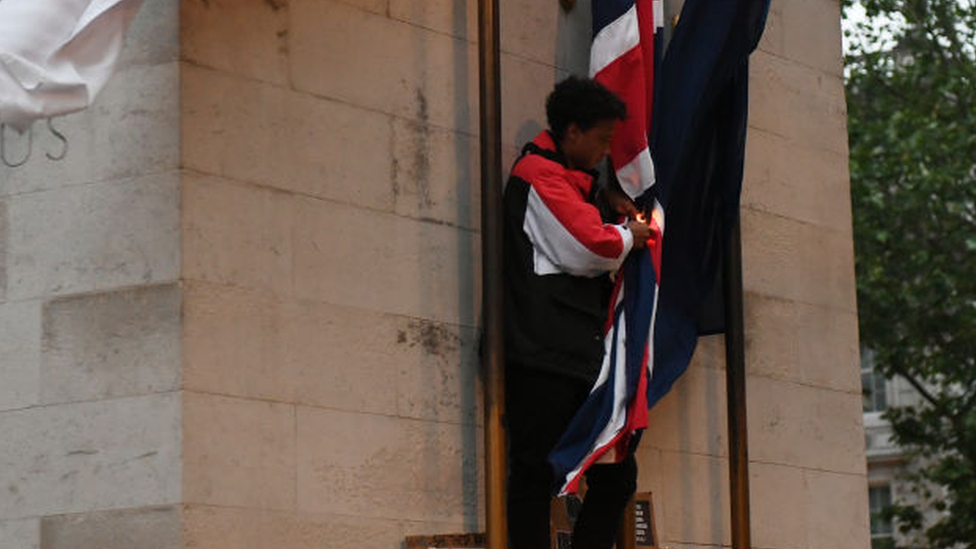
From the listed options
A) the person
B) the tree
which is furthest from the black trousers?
the tree

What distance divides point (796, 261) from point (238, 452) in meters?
3.55

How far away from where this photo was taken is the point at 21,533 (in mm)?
6750

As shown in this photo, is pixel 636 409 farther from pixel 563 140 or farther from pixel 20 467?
pixel 20 467

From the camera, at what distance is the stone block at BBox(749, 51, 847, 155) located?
30.5 ft

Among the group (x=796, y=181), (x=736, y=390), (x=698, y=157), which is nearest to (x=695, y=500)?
(x=736, y=390)

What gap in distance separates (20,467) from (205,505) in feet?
2.40

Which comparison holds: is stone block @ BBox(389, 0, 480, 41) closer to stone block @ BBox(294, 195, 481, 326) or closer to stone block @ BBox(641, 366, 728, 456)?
stone block @ BBox(294, 195, 481, 326)

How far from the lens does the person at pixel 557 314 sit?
7348 millimetres

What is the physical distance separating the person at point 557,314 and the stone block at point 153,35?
150cm

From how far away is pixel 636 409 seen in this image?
23.9 ft

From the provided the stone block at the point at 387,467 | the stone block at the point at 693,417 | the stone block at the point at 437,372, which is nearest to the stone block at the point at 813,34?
the stone block at the point at 693,417

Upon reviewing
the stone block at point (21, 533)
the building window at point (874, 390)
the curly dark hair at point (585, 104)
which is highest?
the building window at point (874, 390)

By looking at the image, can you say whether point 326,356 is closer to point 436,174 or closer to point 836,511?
point 436,174

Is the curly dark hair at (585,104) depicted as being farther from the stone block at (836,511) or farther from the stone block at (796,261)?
the stone block at (836,511)
